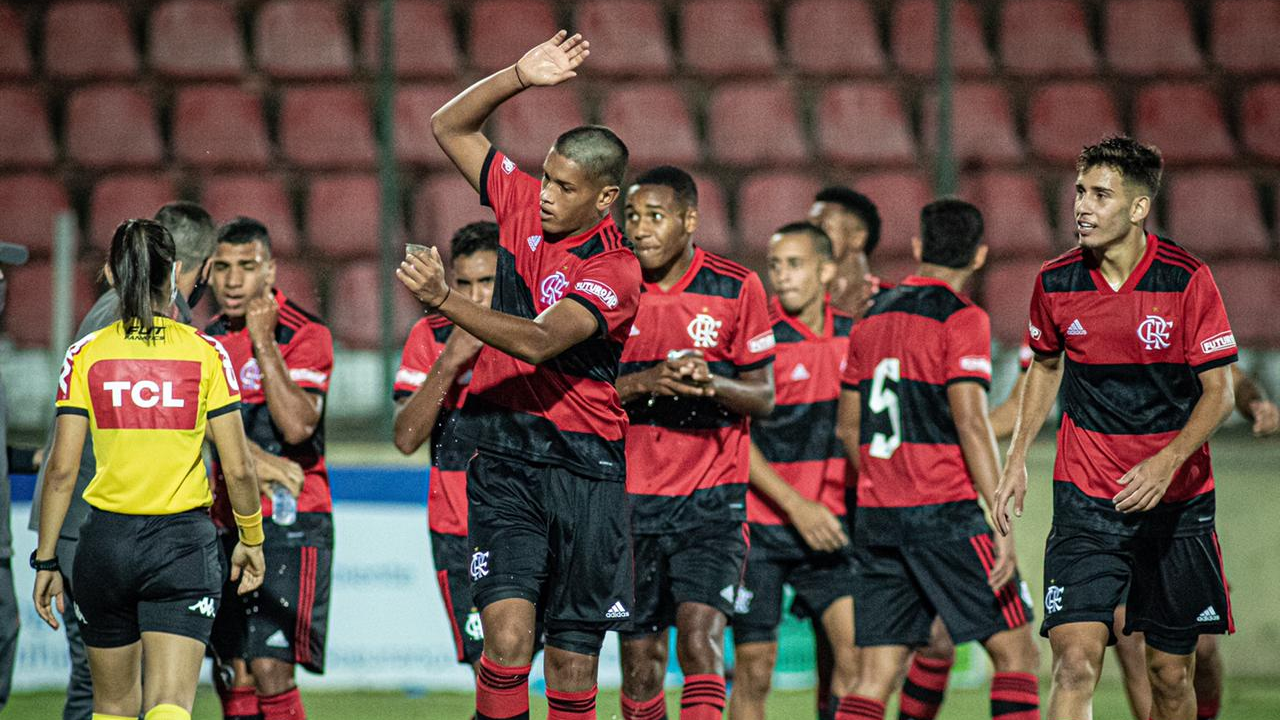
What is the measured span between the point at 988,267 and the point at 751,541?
190 inches

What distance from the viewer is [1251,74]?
39.5 feet

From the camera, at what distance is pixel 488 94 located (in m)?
4.91

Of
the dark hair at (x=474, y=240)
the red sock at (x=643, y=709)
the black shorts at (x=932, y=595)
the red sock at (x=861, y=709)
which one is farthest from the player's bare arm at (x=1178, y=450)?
the dark hair at (x=474, y=240)

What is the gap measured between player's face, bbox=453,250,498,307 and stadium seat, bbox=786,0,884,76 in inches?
262

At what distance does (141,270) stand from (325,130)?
696 centimetres

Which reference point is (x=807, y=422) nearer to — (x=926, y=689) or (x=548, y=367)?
(x=926, y=689)

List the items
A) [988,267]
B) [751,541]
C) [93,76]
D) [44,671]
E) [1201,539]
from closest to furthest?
[1201,539] < [751,541] < [44,671] < [988,267] < [93,76]

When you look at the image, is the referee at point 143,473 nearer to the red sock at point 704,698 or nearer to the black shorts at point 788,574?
the red sock at point 704,698

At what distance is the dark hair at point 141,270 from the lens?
4.54 meters

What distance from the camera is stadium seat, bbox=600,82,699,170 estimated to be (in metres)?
11.3

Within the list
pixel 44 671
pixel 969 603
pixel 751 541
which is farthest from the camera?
pixel 44 671

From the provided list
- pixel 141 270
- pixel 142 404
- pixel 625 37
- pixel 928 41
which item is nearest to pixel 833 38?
pixel 928 41

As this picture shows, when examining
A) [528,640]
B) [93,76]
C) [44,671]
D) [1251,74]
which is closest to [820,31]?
[1251,74]

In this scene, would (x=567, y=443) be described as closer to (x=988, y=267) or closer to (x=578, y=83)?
(x=988, y=267)
